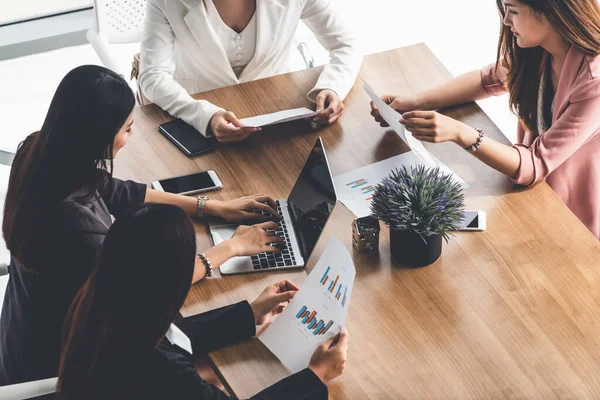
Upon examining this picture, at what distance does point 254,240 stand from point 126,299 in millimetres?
624

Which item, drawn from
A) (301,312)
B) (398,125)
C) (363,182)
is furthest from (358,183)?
(301,312)

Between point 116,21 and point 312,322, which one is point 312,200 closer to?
point 312,322

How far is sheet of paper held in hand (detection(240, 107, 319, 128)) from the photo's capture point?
2.42m

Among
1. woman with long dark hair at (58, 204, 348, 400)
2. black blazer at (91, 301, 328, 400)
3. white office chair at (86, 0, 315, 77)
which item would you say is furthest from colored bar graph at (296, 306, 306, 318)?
white office chair at (86, 0, 315, 77)

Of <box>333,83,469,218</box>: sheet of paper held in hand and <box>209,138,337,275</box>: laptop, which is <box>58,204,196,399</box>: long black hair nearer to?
<box>209,138,337,275</box>: laptop

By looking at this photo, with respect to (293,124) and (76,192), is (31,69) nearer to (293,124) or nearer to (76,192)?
(293,124)

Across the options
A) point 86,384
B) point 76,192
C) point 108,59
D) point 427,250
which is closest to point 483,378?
point 427,250

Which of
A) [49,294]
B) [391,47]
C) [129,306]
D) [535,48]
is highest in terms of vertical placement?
[129,306]

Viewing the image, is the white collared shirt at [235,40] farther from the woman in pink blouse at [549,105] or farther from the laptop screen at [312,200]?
the laptop screen at [312,200]

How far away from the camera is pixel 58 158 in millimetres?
1808

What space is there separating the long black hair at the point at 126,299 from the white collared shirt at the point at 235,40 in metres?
1.33

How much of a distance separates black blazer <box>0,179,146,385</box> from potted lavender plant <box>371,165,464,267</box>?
67 centimetres

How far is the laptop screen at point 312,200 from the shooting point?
1980 mm

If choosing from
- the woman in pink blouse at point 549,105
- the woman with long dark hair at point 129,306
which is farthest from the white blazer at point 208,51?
the woman with long dark hair at point 129,306
